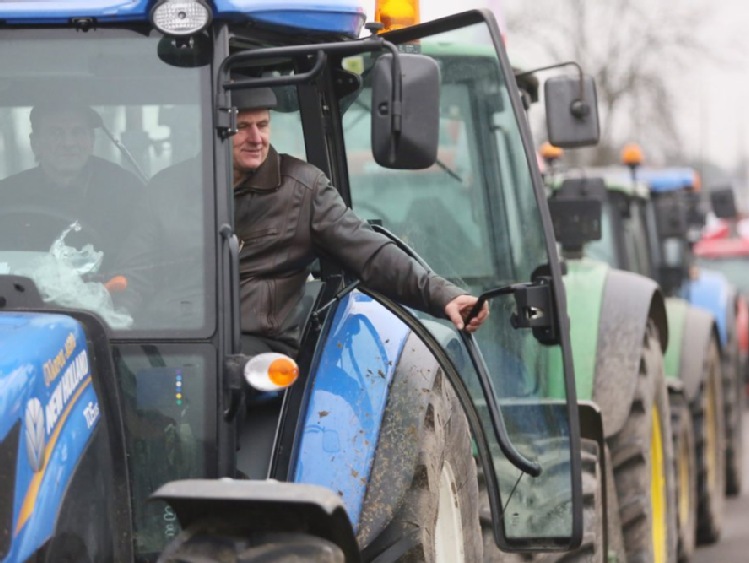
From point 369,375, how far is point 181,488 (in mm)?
1088

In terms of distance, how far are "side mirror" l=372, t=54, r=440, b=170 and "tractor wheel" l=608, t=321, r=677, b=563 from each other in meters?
3.33

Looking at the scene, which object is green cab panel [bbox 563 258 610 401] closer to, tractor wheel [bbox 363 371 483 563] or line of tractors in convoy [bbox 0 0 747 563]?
line of tractors in convoy [bbox 0 0 747 563]

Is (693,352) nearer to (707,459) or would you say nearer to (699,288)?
(707,459)

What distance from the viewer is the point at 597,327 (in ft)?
24.8

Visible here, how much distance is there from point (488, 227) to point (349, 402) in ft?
5.84

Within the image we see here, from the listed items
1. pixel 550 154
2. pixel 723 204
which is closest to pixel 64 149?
pixel 550 154

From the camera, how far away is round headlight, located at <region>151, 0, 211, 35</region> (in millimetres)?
4168

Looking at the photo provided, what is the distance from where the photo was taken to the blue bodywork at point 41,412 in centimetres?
353

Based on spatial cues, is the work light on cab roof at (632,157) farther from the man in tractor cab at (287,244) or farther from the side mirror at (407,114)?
the side mirror at (407,114)

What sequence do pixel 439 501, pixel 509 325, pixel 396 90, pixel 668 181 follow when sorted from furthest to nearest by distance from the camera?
pixel 668 181
pixel 509 325
pixel 439 501
pixel 396 90

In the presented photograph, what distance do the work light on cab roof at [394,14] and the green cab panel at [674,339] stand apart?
461cm

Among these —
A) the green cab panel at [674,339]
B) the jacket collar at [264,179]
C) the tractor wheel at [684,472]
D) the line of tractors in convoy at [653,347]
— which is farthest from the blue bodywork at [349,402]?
the green cab panel at [674,339]

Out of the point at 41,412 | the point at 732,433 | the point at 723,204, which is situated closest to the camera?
the point at 41,412

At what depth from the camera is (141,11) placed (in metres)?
4.21
